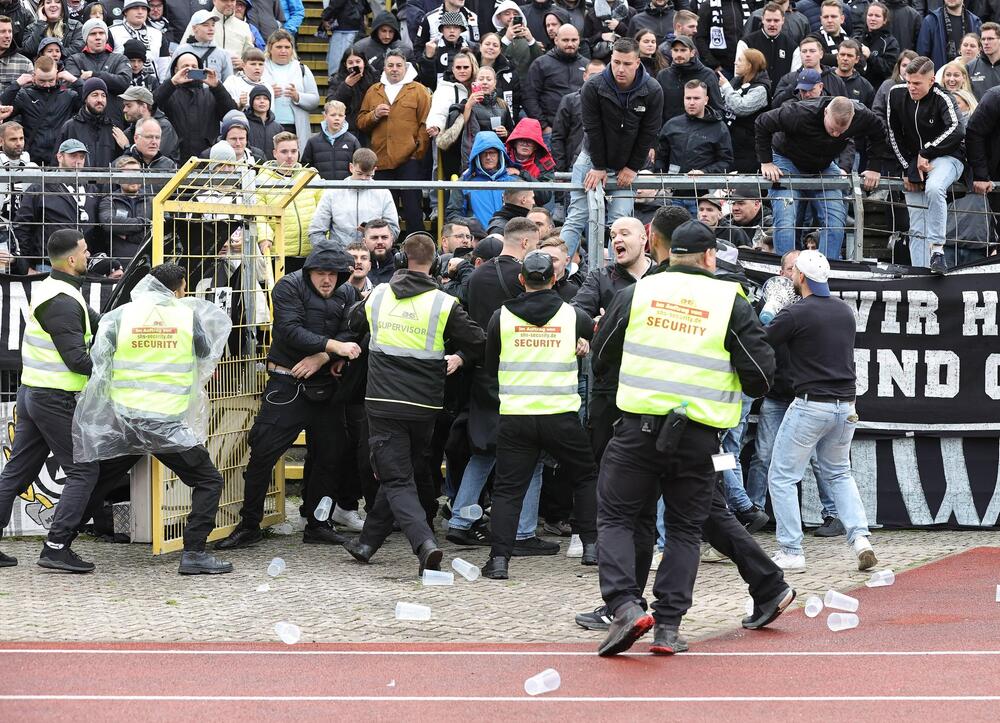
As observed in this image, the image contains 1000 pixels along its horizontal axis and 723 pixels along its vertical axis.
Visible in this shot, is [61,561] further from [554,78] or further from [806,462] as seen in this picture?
[554,78]

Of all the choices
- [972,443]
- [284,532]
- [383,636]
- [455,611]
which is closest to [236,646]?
[383,636]

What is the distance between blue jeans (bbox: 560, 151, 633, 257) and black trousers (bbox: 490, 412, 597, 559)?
2.31 m

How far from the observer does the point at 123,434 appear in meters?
9.78

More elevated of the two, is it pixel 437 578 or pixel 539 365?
pixel 539 365

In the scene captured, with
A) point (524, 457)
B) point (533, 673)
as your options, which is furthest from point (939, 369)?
point (533, 673)

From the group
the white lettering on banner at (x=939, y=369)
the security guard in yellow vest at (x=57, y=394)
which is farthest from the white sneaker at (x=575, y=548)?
the security guard in yellow vest at (x=57, y=394)

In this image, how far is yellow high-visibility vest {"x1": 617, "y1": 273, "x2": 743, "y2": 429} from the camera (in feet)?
24.7

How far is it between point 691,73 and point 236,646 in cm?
862

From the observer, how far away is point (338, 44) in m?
17.4

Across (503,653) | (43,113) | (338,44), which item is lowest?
(503,653)

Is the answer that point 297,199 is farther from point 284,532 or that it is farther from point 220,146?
point 284,532

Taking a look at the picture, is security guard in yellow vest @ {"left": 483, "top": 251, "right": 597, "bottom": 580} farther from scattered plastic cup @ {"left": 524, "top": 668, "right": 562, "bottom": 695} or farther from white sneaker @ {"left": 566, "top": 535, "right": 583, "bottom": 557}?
scattered plastic cup @ {"left": 524, "top": 668, "right": 562, "bottom": 695}

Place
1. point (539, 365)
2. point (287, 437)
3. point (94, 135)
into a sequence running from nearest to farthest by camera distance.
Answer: point (539, 365)
point (287, 437)
point (94, 135)

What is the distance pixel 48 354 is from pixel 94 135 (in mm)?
4129
